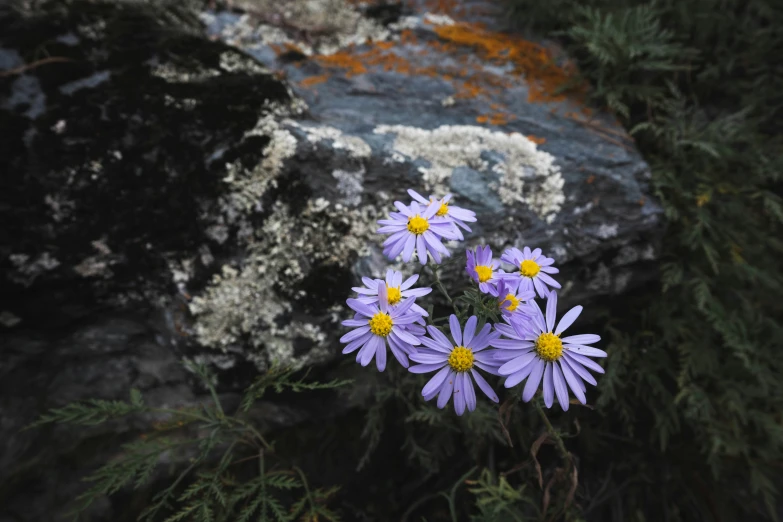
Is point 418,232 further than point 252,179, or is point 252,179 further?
point 252,179

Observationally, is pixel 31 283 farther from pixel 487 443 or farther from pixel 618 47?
pixel 618 47

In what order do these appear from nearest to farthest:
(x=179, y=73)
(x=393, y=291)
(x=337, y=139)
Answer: (x=393, y=291) < (x=337, y=139) < (x=179, y=73)

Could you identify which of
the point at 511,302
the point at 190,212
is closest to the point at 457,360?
the point at 511,302

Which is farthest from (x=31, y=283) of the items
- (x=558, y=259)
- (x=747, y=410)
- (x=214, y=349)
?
(x=747, y=410)

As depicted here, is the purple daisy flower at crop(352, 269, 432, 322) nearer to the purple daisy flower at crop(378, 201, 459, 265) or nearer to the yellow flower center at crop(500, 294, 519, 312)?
the purple daisy flower at crop(378, 201, 459, 265)

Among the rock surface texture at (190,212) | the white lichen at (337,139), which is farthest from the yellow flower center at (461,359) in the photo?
the white lichen at (337,139)

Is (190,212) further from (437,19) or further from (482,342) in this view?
(437,19)

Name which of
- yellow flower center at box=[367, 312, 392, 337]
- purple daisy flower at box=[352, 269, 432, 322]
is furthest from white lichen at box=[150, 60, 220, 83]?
yellow flower center at box=[367, 312, 392, 337]
